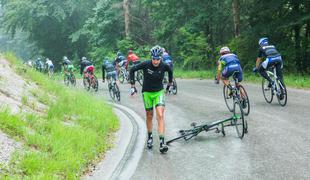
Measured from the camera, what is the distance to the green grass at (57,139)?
22.1 feet

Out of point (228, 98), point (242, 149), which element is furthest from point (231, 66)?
point (242, 149)

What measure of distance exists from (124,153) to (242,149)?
2.38m

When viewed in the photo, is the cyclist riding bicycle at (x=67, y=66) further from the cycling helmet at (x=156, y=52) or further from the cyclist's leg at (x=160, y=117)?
the cycling helmet at (x=156, y=52)

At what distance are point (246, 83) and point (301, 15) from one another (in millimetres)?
4148

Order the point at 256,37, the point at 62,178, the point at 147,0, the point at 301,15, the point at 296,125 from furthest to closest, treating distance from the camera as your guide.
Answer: the point at 147,0 → the point at 256,37 → the point at 301,15 → the point at 296,125 → the point at 62,178

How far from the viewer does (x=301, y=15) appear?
2036 centimetres

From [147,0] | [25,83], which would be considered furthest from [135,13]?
[25,83]

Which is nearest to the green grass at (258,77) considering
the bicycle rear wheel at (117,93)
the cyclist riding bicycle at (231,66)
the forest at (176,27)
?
the forest at (176,27)

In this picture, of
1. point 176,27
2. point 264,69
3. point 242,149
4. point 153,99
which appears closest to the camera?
point 242,149

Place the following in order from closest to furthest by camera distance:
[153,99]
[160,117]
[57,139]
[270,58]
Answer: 1. [57,139]
2. [160,117]
3. [153,99]
4. [270,58]

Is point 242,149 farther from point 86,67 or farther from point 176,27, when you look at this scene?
point 176,27

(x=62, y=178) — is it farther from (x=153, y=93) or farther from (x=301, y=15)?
(x=301, y=15)

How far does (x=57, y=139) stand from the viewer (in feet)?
27.2

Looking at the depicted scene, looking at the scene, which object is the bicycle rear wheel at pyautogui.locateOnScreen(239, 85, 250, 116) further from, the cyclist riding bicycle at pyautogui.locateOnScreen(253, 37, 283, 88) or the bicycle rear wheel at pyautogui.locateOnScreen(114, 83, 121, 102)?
the bicycle rear wheel at pyautogui.locateOnScreen(114, 83, 121, 102)
